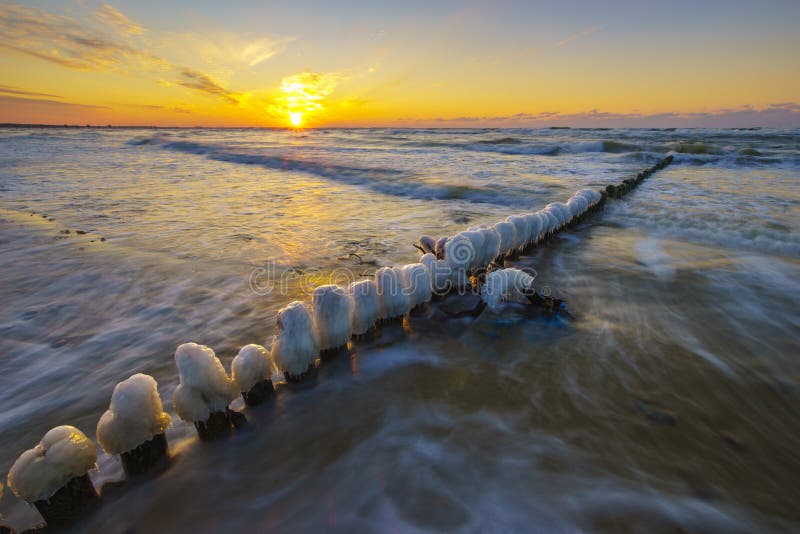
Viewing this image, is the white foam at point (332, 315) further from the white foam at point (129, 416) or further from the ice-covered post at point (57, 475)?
the ice-covered post at point (57, 475)

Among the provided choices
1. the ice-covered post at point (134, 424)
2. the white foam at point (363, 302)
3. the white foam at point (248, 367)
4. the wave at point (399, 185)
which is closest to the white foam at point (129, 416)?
the ice-covered post at point (134, 424)

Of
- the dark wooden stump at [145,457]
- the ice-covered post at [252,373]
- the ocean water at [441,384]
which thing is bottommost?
the ocean water at [441,384]

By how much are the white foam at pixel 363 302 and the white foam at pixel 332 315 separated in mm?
110

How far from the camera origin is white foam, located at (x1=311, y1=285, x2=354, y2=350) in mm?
2955

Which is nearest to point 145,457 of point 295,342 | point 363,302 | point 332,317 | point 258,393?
point 258,393

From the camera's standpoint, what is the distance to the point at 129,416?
6.60ft

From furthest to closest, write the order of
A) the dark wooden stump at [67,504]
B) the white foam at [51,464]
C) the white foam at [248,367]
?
the white foam at [248,367] → the dark wooden stump at [67,504] → the white foam at [51,464]

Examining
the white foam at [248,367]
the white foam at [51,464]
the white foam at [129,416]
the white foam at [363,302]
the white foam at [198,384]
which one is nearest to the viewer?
the white foam at [51,464]

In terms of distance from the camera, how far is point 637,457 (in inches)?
95.3

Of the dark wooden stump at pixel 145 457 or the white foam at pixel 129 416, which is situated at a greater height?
the white foam at pixel 129 416

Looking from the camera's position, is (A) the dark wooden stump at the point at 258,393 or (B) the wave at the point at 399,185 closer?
(A) the dark wooden stump at the point at 258,393

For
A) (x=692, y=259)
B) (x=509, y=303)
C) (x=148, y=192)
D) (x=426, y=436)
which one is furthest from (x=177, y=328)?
(x=148, y=192)

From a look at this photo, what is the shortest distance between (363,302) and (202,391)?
4.71ft

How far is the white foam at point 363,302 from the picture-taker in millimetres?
3318
